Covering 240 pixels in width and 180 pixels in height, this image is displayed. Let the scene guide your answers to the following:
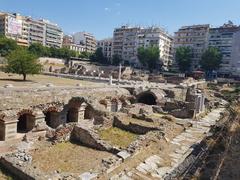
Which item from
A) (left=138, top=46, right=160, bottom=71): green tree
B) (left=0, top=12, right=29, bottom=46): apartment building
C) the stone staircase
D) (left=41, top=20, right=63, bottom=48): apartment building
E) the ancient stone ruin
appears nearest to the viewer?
the ancient stone ruin

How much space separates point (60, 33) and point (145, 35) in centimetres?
4195

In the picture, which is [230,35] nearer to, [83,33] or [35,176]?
[83,33]

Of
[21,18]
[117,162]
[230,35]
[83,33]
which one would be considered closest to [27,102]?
[117,162]

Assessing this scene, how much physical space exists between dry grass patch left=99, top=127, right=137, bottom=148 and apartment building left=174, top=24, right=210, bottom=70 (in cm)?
8452

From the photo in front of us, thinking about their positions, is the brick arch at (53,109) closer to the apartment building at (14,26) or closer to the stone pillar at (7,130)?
the stone pillar at (7,130)

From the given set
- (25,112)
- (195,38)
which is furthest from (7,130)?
(195,38)

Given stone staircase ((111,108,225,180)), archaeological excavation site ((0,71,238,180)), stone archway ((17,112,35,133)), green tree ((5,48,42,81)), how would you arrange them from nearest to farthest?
archaeological excavation site ((0,71,238,180))
stone staircase ((111,108,225,180))
stone archway ((17,112,35,133))
green tree ((5,48,42,81))

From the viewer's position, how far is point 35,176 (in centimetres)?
1053

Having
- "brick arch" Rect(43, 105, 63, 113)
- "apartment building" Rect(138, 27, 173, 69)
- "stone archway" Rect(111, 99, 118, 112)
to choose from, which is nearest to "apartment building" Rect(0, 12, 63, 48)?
"apartment building" Rect(138, 27, 173, 69)

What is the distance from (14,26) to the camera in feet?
348

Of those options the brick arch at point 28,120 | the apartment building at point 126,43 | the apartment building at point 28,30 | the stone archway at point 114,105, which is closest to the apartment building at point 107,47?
the apartment building at point 126,43

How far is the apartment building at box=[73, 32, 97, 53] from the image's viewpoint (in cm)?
14612

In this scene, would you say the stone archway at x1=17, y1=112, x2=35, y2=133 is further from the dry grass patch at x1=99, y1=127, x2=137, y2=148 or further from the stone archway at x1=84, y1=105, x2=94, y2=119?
the dry grass patch at x1=99, y1=127, x2=137, y2=148

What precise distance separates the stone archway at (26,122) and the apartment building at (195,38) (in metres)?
84.7
